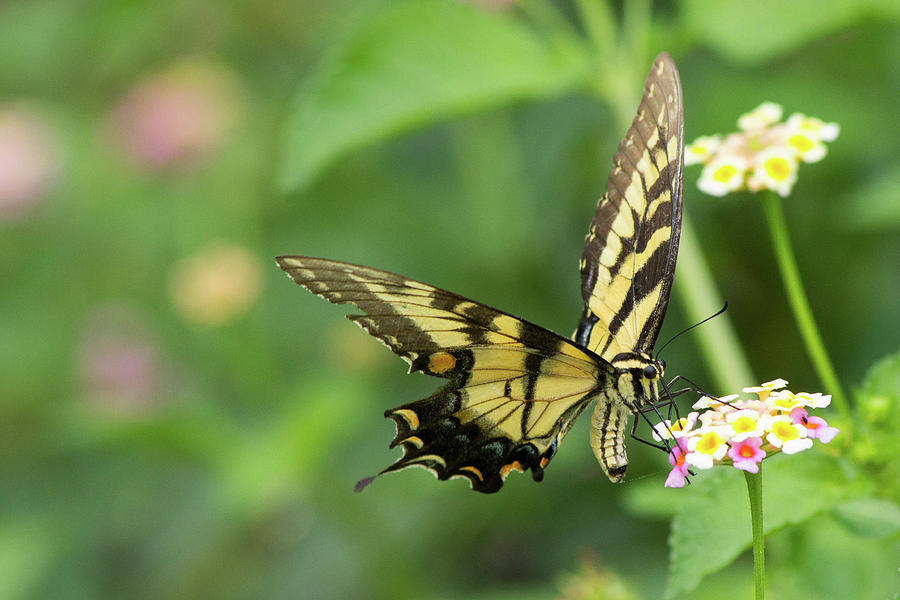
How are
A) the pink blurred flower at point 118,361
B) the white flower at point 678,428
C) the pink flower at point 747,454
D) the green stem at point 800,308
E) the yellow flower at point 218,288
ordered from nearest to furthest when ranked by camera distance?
1. the pink flower at point 747,454
2. the white flower at point 678,428
3. the green stem at point 800,308
4. the yellow flower at point 218,288
5. the pink blurred flower at point 118,361

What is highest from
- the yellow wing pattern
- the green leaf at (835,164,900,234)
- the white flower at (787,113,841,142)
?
the green leaf at (835,164,900,234)

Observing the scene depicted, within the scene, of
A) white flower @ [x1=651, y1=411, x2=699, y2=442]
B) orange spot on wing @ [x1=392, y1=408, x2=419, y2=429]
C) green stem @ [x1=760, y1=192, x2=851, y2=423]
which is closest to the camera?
white flower @ [x1=651, y1=411, x2=699, y2=442]

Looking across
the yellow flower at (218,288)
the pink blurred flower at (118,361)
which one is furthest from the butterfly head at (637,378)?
the pink blurred flower at (118,361)

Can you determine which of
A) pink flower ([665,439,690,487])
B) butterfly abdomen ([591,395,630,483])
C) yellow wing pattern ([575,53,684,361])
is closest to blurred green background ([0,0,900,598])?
butterfly abdomen ([591,395,630,483])

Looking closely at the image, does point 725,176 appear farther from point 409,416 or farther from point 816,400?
point 409,416

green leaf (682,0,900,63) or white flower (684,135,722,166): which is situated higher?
green leaf (682,0,900,63)

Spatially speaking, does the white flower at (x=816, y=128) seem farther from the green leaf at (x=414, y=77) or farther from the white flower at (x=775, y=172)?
the green leaf at (x=414, y=77)

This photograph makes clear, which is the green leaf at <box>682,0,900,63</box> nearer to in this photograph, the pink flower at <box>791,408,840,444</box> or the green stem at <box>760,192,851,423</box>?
the green stem at <box>760,192,851,423</box>
